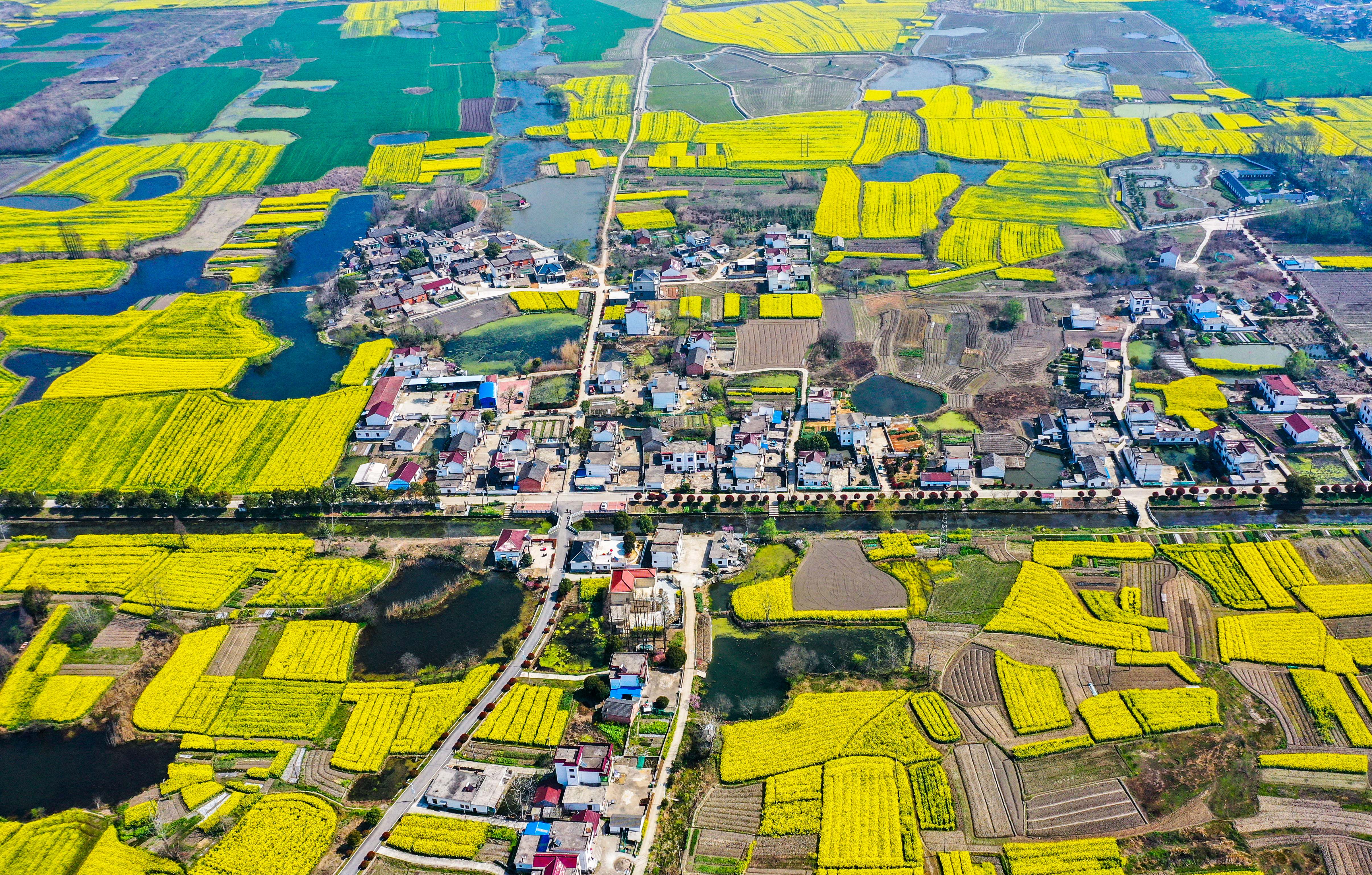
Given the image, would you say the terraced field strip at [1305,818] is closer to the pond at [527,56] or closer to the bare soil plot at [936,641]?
the bare soil plot at [936,641]

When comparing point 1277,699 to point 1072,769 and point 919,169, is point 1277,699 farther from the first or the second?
point 919,169

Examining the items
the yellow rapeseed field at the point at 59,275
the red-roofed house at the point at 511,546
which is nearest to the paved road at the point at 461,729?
the red-roofed house at the point at 511,546

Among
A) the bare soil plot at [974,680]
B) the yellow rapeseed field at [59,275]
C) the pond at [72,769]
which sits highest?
the bare soil plot at [974,680]

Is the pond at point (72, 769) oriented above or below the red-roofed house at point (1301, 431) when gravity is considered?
below


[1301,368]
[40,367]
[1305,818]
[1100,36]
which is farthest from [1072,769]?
[1100,36]

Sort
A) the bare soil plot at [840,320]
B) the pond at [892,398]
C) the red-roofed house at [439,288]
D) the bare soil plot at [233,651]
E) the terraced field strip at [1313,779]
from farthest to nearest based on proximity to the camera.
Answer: the red-roofed house at [439,288] → the bare soil plot at [840,320] → the pond at [892,398] → the bare soil plot at [233,651] → the terraced field strip at [1313,779]

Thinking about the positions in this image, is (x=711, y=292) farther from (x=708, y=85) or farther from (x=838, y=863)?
(x=708, y=85)

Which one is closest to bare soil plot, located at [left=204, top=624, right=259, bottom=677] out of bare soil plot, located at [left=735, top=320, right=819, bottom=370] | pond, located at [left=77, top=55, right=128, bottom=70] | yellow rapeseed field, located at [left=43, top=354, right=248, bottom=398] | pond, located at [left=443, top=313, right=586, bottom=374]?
yellow rapeseed field, located at [left=43, top=354, right=248, bottom=398]

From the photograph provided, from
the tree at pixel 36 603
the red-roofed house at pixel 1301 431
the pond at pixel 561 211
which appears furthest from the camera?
the pond at pixel 561 211
